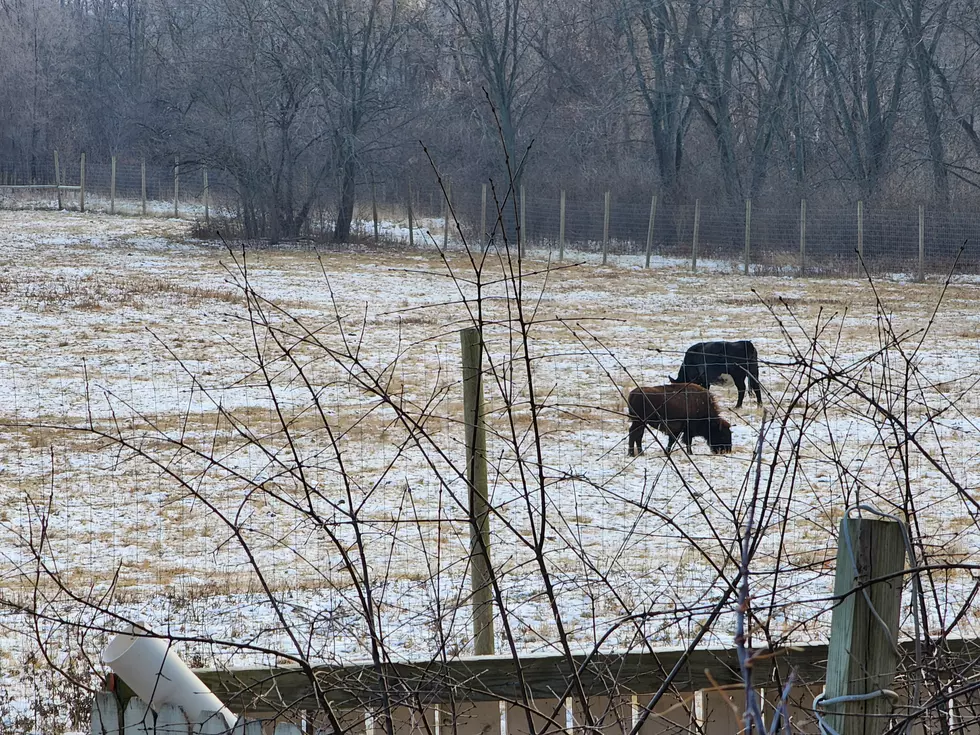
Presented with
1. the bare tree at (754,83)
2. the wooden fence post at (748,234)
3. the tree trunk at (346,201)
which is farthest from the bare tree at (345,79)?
the wooden fence post at (748,234)

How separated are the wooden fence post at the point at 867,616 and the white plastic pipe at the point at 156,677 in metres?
1.38

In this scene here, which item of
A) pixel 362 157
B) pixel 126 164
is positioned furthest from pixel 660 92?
pixel 126 164

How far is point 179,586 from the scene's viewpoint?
5973 mm

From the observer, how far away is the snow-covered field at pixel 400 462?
111 inches

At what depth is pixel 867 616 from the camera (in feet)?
5.90

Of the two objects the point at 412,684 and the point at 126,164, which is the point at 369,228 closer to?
the point at 126,164

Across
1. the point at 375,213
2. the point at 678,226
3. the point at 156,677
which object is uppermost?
the point at 375,213

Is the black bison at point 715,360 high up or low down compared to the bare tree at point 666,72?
down

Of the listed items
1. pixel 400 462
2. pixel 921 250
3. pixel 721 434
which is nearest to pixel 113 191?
pixel 921 250

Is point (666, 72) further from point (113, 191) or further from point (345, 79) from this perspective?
point (113, 191)

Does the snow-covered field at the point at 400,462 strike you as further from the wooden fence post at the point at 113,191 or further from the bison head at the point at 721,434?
the wooden fence post at the point at 113,191

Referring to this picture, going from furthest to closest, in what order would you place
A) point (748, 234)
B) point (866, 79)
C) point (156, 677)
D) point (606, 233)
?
point (866, 79) → point (606, 233) → point (748, 234) → point (156, 677)

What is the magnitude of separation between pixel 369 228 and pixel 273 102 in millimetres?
5092

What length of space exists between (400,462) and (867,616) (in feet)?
23.8
